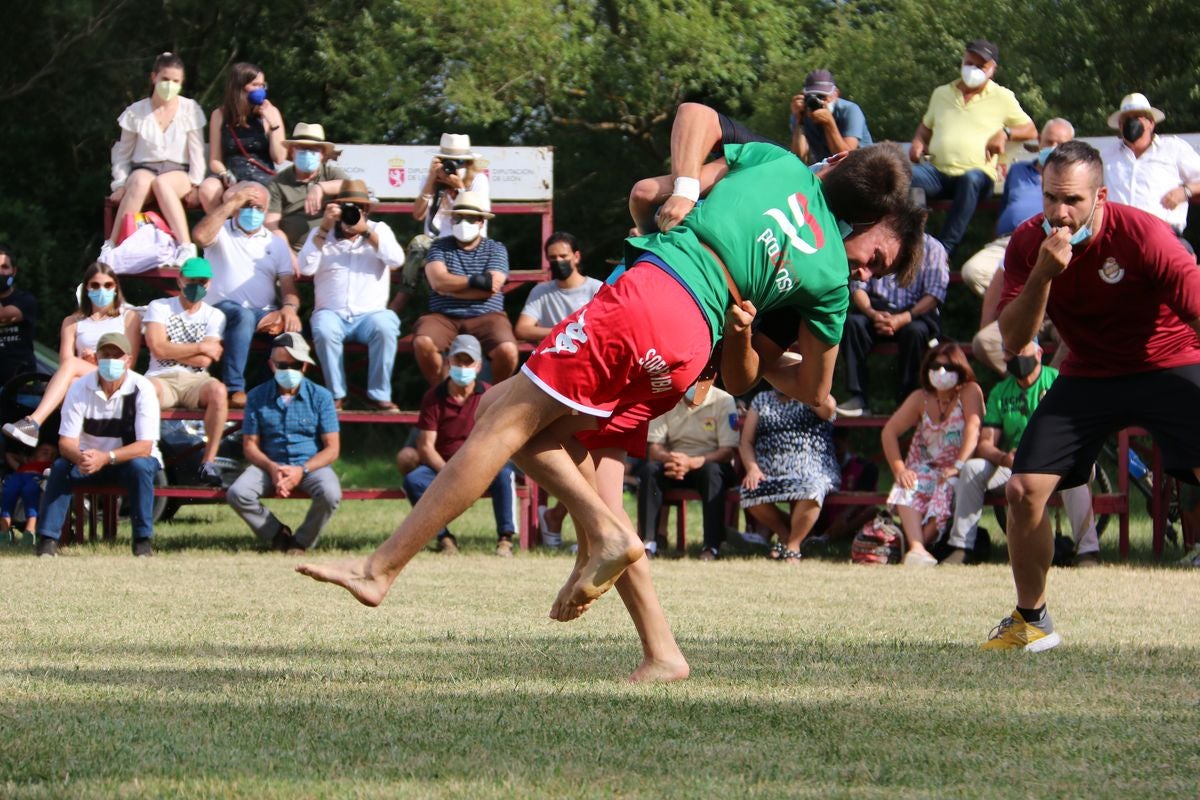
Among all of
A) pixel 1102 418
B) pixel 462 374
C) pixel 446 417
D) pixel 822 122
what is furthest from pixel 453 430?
pixel 1102 418

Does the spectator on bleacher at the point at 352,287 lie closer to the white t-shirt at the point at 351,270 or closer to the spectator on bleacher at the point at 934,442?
the white t-shirt at the point at 351,270

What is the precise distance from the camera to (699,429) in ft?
40.7

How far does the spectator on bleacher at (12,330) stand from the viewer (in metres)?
13.7

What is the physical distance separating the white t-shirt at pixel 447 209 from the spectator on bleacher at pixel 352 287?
0.46m

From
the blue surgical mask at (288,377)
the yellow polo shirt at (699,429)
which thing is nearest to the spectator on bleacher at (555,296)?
the yellow polo shirt at (699,429)

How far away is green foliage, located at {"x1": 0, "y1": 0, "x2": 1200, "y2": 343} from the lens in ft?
87.3

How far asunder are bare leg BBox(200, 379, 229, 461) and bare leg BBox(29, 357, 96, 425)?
2.92 feet

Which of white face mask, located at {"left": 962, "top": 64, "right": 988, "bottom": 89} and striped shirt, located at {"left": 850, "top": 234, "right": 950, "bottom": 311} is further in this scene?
white face mask, located at {"left": 962, "top": 64, "right": 988, "bottom": 89}

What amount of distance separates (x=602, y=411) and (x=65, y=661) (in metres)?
2.26

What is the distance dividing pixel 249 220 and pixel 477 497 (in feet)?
29.3

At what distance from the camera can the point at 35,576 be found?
9.57 meters

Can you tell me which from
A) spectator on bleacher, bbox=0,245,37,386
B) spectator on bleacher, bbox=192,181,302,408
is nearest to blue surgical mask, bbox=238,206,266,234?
spectator on bleacher, bbox=192,181,302,408

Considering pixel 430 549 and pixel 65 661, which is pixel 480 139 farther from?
pixel 65 661

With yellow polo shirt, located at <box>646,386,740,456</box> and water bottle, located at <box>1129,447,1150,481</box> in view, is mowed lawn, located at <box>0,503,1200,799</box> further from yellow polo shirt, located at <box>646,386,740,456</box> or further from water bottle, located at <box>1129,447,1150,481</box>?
water bottle, located at <box>1129,447,1150,481</box>
